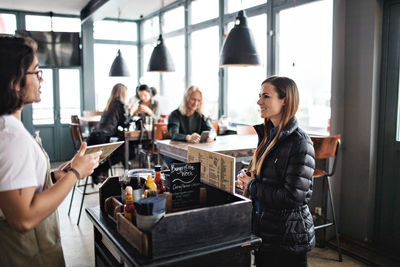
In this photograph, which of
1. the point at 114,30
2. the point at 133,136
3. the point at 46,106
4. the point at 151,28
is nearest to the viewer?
the point at 133,136

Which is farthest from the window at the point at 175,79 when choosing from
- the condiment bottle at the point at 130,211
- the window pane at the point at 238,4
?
the condiment bottle at the point at 130,211

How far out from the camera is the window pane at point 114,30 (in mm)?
8305

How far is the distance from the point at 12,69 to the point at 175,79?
630 cm

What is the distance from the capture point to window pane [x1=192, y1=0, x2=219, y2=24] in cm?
604

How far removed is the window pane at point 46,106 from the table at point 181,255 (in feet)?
22.3

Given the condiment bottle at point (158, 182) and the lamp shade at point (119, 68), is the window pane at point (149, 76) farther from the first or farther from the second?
the condiment bottle at point (158, 182)

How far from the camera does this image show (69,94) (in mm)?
8023

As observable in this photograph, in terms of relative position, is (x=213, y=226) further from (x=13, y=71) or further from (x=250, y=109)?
(x=250, y=109)

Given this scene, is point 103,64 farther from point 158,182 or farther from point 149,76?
point 158,182

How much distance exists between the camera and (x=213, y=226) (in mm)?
1379

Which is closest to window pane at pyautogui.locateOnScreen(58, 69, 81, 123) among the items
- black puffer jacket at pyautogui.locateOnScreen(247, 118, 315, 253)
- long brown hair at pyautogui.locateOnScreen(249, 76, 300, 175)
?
long brown hair at pyautogui.locateOnScreen(249, 76, 300, 175)

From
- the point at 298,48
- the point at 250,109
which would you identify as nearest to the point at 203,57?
the point at 250,109

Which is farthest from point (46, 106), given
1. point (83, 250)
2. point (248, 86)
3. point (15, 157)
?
point (15, 157)

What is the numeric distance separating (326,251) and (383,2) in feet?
7.24
